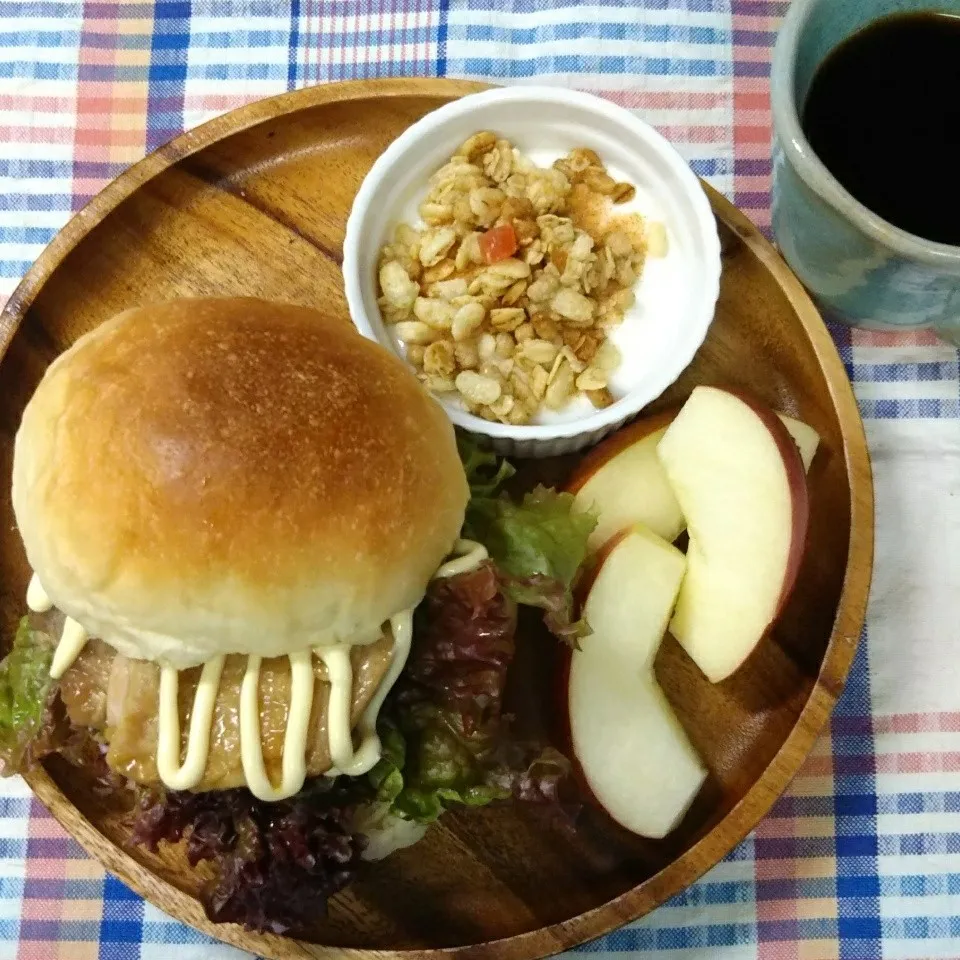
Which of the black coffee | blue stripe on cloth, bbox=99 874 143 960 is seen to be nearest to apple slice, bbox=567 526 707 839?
the black coffee

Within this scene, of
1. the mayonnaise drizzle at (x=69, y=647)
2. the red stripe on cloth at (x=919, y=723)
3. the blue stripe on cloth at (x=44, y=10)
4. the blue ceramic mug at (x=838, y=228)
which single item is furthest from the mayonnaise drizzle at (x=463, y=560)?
the blue stripe on cloth at (x=44, y=10)

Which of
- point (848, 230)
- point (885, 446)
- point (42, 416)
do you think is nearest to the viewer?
point (42, 416)

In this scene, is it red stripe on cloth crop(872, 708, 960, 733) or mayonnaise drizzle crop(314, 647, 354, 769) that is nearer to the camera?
mayonnaise drizzle crop(314, 647, 354, 769)

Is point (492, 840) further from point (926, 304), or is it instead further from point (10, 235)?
point (10, 235)

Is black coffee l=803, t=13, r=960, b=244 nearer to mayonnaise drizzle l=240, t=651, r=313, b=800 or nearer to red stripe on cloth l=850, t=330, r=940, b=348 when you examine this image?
red stripe on cloth l=850, t=330, r=940, b=348

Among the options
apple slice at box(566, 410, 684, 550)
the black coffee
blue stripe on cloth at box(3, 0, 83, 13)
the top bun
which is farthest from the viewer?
blue stripe on cloth at box(3, 0, 83, 13)

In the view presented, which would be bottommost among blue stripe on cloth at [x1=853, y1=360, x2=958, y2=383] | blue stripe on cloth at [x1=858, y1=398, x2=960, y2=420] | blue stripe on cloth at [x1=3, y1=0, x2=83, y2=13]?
blue stripe on cloth at [x1=858, y1=398, x2=960, y2=420]

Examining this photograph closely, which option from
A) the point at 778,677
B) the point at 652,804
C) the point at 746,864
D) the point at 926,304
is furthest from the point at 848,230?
the point at 746,864
